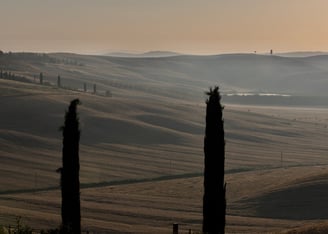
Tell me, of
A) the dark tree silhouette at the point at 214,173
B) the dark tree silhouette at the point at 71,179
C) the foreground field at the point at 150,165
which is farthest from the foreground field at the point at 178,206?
the dark tree silhouette at the point at 71,179

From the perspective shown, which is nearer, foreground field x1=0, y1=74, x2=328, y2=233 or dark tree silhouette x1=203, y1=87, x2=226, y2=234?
dark tree silhouette x1=203, y1=87, x2=226, y2=234

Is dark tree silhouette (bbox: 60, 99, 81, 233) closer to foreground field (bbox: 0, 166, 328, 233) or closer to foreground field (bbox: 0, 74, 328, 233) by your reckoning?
foreground field (bbox: 0, 74, 328, 233)

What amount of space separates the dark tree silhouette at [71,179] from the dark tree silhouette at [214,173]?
3.56 meters

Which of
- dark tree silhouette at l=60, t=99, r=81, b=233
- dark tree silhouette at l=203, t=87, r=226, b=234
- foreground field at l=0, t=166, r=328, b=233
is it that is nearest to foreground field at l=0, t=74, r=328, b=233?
foreground field at l=0, t=166, r=328, b=233

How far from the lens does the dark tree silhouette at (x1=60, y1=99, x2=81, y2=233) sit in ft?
79.4

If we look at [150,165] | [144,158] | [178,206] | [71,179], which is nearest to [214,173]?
[71,179]

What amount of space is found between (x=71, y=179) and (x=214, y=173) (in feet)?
13.1

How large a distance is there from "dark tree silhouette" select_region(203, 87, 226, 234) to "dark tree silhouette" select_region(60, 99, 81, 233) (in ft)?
11.7

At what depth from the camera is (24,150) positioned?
89.5 meters

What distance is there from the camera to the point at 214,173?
2473 cm

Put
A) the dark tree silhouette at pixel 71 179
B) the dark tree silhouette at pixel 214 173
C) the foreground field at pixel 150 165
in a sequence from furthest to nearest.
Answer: the foreground field at pixel 150 165 < the dark tree silhouette at pixel 214 173 < the dark tree silhouette at pixel 71 179

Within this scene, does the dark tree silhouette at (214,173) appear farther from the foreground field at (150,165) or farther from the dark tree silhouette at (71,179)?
the foreground field at (150,165)

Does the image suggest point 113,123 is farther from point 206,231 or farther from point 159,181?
point 206,231

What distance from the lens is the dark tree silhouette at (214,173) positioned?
24.5 meters
